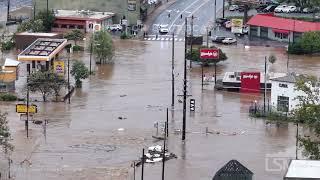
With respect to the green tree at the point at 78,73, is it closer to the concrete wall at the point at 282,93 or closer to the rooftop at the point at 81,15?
the concrete wall at the point at 282,93

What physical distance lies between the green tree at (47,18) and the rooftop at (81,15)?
60cm

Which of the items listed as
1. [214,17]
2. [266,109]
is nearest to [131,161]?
[266,109]

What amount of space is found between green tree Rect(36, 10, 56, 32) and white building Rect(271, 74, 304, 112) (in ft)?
72.5

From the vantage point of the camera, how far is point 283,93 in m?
34.9

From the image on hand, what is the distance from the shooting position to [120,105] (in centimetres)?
3669

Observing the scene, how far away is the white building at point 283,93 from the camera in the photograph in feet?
113

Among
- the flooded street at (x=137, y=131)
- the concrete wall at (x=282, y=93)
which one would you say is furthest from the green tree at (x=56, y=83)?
the concrete wall at (x=282, y=93)

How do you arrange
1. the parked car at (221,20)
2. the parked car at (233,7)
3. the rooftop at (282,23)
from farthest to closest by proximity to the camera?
the parked car at (233,7), the parked car at (221,20), the rooftop at (282,23)

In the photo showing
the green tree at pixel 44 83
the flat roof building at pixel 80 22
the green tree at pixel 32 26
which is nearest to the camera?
the green tree at pixel 44 83

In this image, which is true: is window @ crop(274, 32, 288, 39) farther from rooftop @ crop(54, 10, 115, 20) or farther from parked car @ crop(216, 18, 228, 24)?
rooftop @ crop(54, 10, 115, 20)

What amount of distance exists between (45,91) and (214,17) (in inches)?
942

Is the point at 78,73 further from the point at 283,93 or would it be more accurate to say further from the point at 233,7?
the point at 233,7

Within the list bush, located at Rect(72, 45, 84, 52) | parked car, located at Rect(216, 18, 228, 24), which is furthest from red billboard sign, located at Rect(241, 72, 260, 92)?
parked car, located at Rect(216, 18, 228, 24)

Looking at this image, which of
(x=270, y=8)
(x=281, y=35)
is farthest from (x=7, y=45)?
(x=270, y=8)
